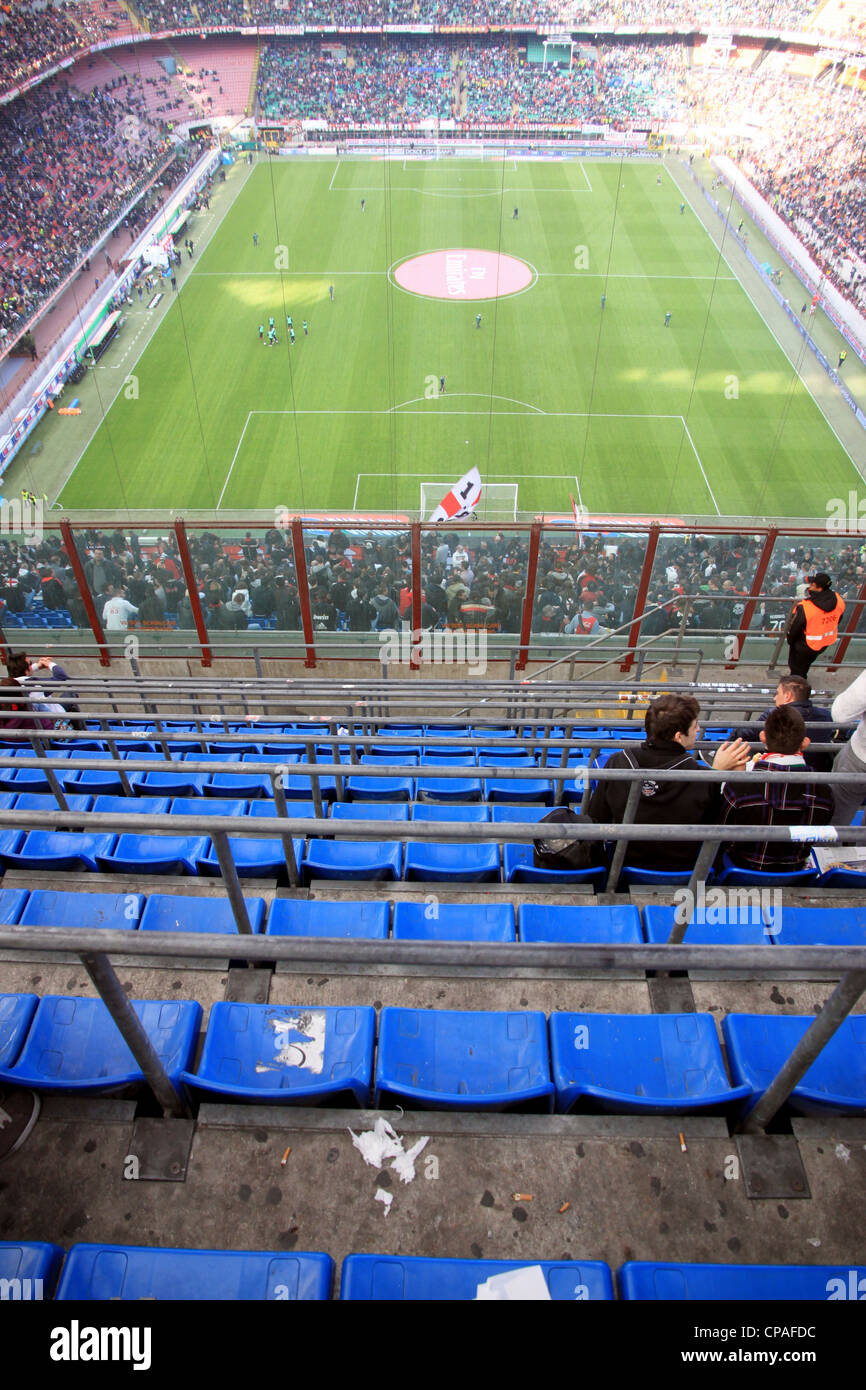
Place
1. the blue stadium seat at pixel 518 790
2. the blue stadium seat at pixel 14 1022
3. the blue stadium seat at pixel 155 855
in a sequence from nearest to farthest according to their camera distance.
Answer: the blue stadium seat at pixel 14 1022 < the blue stadium seat at pixel 155 855 < the blue stadium seat at pixel 518 790

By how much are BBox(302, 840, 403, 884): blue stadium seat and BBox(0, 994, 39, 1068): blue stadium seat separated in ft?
5.69

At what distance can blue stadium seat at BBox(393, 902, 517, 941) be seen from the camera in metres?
4.30

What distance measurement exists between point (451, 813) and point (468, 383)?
77.2 ft

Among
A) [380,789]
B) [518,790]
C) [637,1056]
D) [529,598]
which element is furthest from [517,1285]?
[529,598]

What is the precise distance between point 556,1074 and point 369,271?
35.5 m

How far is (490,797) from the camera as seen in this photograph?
23.0ft

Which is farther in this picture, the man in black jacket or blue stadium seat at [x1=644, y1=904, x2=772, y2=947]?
the man in black jacket

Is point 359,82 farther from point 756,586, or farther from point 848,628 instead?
point 848,628

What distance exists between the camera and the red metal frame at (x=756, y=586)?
10562 millimetres

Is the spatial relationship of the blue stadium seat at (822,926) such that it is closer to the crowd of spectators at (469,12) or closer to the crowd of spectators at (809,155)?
the crowd of spectators at (809,155)

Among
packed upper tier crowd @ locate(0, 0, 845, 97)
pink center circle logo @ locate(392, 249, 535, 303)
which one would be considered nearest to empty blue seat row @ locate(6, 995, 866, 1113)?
pink center circle logo @ locate(392, 249, 535, 303)

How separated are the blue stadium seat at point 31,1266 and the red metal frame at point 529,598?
8250 millimetres

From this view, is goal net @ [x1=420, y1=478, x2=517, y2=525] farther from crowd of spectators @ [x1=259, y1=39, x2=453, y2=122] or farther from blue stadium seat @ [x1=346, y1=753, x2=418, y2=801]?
crowd of spectators @ [x1=259, y1=39, x2=453, y2=122]

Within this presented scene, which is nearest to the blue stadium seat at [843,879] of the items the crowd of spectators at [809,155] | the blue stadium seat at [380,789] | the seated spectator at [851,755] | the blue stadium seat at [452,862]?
the seated spectator at [851,755]
